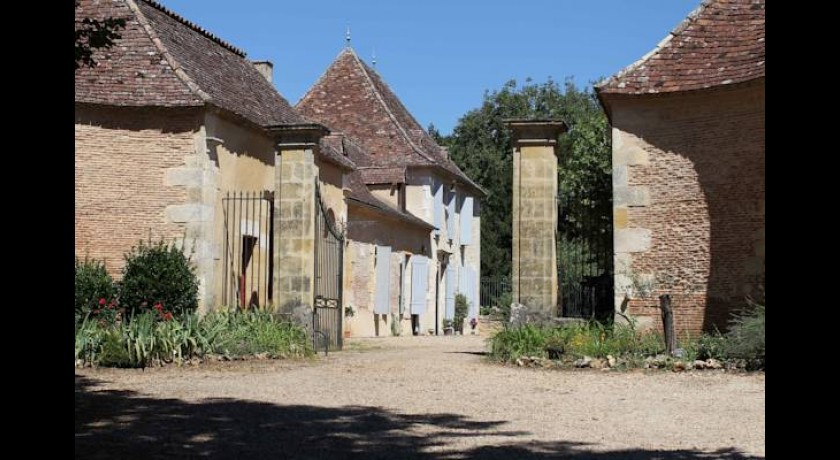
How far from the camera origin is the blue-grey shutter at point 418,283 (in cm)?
2558

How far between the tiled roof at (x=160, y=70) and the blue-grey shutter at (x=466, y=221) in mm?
14883

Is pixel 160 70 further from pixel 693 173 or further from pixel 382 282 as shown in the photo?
pixel 382 282

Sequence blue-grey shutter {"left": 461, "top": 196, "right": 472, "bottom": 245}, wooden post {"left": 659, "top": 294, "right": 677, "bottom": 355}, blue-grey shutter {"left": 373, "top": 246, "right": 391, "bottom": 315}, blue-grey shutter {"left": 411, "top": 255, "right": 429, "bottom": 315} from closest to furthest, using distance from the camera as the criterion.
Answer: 1. wooden post {"left": 659, "top": 294, "right": 677, "bottom": 355}
2. blue-grey shutter {"left": 373, "top": 246, "right": 391, "bottom": 315}
3. blue-grey shutter {"left": 411, "top": 255, "right": 429, "bottom": 315}
4. blue-grey shutter {"left": 461, "top": 196, "right": 472, "bottom": 245}

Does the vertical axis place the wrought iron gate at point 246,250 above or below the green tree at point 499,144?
below

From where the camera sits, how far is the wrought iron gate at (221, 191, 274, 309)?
50.0ft

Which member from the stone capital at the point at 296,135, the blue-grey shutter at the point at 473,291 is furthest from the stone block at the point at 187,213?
the blue-grey shutter at the point at 473,291

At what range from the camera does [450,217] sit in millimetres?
29969

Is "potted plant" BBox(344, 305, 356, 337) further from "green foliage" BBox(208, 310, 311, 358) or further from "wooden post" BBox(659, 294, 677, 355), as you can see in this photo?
"wooden post" BBox(659, 294, 677, 355)

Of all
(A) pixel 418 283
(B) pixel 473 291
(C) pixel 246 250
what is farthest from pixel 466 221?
(C) pixel 246 250

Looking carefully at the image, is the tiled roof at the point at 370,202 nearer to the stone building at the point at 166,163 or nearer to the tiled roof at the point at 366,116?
the tiled roof at the point at 366,116

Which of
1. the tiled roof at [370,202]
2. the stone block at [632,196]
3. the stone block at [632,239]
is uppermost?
the tiled roof at [370,202]

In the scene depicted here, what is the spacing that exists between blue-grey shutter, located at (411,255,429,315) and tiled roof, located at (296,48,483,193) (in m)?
2.79

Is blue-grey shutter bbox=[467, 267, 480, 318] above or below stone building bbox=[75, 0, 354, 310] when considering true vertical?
below

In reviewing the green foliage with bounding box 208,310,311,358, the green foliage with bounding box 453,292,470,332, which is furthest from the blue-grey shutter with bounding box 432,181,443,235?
the green foliage with bounding box 208,310,311,358
